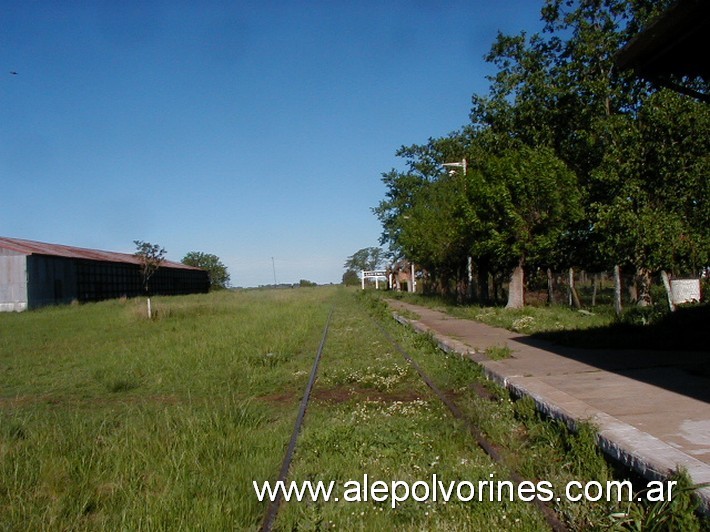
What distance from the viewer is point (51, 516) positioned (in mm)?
3875

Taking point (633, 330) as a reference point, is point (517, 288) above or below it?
above

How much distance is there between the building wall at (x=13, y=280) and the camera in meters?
36.4

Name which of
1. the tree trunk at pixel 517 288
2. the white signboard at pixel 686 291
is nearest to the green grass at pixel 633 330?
the white signboard at pixel 686 291

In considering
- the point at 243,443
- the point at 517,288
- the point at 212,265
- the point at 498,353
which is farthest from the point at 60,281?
the point at 212,265

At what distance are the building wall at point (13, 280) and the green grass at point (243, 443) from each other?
2872 cm

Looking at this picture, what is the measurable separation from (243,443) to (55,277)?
4026 centimetres

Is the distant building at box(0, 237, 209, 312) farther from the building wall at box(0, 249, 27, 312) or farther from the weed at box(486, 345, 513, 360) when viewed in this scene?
the weed at box(486, 345, 513, 360)

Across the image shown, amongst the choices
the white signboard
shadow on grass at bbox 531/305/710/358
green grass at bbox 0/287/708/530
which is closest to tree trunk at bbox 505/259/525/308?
the white signboard

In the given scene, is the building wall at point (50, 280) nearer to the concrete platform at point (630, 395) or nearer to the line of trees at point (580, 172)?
the line of trees at point (580, 172)

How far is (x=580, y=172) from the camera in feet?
83.8

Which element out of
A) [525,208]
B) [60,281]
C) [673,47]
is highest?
[525,208]

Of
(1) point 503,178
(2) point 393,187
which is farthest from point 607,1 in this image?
(2) point 393,187

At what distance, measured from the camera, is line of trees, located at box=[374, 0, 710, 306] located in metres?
15.0

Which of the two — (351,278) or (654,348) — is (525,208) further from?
(351,278)
